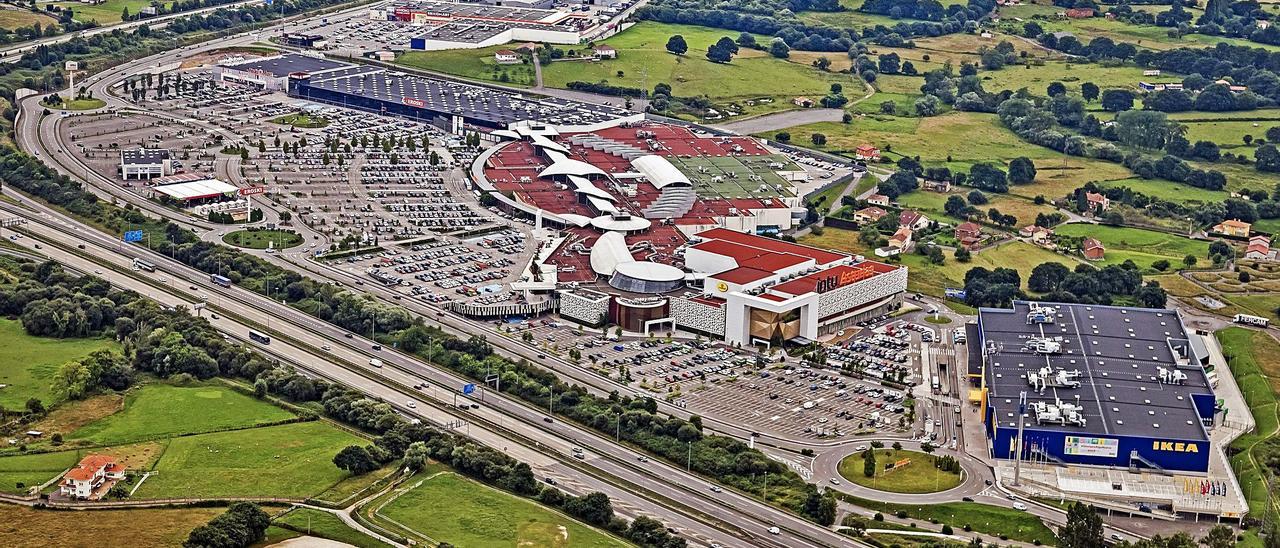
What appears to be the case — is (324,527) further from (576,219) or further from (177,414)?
(576,219)

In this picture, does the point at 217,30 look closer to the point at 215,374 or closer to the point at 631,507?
the point at 215,374

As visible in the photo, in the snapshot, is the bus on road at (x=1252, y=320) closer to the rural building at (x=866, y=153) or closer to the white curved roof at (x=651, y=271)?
the white curved roof at (x=651, y=271)

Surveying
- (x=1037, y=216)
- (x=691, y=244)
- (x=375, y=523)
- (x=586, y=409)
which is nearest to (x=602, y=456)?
(x=586, y=409)

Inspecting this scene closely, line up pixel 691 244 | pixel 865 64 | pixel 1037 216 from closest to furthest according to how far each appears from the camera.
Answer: pixel 691 244, pixel 1037 216, pixel 865 64

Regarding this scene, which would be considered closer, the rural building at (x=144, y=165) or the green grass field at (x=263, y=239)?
the green grass field at (x=263, y=239)

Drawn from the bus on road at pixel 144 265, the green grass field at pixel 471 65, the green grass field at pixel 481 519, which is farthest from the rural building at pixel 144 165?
the green grass field at pixel 481 519

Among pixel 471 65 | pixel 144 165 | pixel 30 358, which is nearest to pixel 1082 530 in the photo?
pixel 30 358
